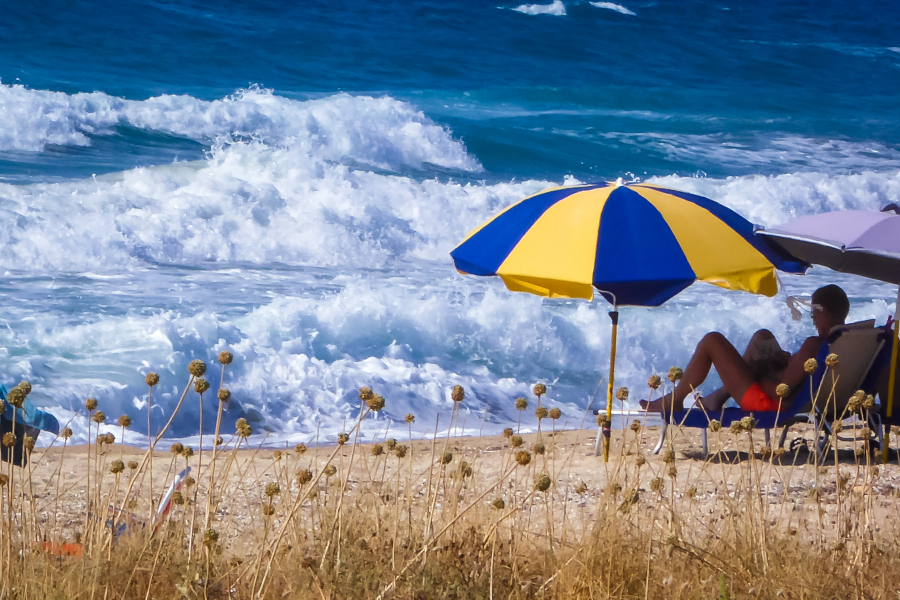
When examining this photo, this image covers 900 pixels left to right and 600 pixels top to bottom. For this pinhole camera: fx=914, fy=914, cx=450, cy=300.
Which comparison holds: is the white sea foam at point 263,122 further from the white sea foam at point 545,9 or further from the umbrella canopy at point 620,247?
the umbrella canopy at point 620,247

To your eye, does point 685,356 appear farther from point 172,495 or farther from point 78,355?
point 172,495

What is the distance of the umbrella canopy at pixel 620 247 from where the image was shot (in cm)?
457

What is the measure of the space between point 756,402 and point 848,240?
121 cm

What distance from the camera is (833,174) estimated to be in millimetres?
25578

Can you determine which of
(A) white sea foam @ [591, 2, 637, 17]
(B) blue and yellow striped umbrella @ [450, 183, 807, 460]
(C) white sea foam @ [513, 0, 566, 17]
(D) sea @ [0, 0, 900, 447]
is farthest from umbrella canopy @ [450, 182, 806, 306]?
(A) white sea foam @ [591, 2, 637, 17]

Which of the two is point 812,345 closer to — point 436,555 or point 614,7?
point 436,555

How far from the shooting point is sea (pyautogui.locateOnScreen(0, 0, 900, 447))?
29.5 feet

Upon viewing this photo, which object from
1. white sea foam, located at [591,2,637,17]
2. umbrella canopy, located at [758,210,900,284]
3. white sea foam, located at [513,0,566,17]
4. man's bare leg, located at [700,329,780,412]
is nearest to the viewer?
umbrella canopy, located at [758,210,900,284]

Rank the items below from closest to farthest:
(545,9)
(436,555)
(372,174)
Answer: (436,555) → (372,174) → (545,9)

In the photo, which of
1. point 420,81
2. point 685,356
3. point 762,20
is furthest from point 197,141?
point 762,20

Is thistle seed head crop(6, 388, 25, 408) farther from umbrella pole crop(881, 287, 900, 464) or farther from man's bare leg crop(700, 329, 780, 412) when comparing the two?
umbrella pole crop(881, 287, 900, 464)

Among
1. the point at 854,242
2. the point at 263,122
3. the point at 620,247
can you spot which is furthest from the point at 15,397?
the point at 263,122

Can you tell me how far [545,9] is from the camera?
3070cm

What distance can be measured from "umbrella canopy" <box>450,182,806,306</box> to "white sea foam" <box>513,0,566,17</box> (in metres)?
26.9
